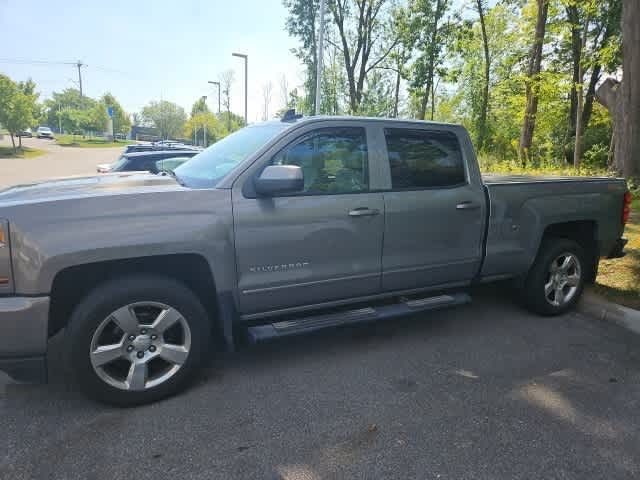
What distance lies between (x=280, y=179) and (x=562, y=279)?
10.9ft

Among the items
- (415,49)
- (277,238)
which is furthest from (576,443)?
(415,49)

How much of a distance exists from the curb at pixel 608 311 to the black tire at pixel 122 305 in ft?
13.1

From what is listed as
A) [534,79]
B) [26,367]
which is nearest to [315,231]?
[26,367]

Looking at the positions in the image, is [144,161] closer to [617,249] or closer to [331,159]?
[331,159]

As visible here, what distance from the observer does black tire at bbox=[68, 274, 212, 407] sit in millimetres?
2660

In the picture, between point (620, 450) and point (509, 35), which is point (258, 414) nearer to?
point (620, 450)

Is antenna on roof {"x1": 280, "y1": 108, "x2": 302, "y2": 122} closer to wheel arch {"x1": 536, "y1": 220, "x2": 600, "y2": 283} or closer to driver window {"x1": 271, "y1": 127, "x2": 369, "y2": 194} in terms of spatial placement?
driver window {"x1": 271, "y1": 127, "x2": 369, "y2": 194}

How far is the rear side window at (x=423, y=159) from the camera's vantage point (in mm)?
3658

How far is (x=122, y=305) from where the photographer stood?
108 inches

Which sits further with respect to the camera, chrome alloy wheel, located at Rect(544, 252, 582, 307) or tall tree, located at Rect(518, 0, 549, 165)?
tall tree, located at Rect(518, 0, 549, 165)

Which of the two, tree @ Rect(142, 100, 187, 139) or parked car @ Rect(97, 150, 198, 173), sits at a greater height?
tree @ Rect(142, 100, 187, 139)

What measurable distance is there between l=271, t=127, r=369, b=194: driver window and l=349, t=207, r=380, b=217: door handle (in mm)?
158

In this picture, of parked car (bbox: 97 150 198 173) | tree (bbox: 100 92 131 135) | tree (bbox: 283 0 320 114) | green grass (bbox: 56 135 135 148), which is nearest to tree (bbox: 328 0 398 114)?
tree (bbox: 283 0 320 114)

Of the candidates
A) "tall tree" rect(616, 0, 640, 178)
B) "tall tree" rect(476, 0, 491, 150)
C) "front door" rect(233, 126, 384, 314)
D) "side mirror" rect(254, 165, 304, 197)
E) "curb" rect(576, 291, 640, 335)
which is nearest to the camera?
"side mirror" rect(254, 165, 304, 197)
